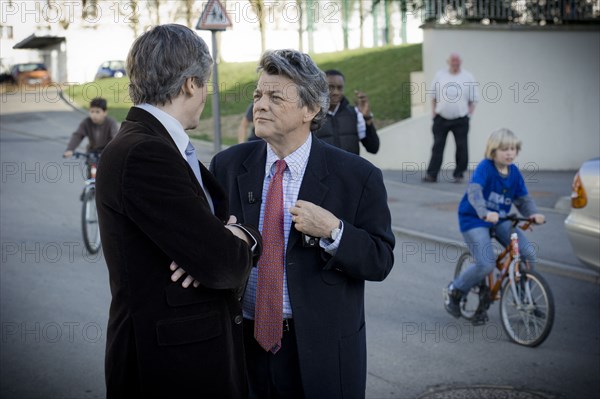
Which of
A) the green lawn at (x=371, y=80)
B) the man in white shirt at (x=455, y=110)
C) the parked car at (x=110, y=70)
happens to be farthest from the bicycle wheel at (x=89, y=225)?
the parked car at (x=110, y=70)

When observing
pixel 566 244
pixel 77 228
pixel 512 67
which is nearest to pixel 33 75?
pixel 512 67

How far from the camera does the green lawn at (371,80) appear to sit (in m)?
22.2

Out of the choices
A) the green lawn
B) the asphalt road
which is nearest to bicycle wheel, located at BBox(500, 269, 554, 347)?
the asphalt road

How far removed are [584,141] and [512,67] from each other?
212 centimetres

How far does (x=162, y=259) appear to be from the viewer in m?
2.85

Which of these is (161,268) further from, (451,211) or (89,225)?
(451,211)

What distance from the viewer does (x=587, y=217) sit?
7.88 m

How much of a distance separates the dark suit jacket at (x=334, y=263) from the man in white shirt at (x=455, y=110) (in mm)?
12517

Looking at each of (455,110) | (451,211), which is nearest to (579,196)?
(451,211)

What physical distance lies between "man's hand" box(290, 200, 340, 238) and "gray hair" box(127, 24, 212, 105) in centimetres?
62

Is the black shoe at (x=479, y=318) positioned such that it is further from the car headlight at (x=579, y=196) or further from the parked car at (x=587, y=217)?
the car headlight at (x=579, y=196)

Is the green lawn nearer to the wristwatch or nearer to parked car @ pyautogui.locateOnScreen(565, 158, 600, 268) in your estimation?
parked car @ pyautogui.locateOnScreen(565, 158, 600, 268)

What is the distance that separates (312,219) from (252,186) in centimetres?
43

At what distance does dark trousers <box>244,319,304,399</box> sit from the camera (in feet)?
11.4
